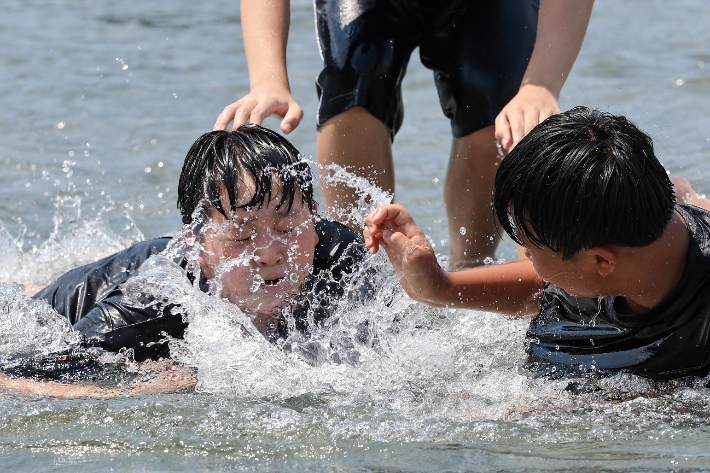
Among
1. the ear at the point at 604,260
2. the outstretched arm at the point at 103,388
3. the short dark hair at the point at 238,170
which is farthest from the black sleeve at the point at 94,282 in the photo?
the ear at the point at 604,260

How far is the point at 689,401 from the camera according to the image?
2.51 metres

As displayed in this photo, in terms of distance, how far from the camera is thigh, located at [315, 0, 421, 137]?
11.4ft

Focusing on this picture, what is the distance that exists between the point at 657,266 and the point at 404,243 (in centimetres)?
71

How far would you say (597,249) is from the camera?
2352 mm

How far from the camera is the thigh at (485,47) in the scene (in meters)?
3.52

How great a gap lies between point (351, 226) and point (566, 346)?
1127 mm

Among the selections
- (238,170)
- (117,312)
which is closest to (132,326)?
(117,312)

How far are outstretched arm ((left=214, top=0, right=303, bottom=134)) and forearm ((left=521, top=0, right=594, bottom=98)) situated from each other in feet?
2.81

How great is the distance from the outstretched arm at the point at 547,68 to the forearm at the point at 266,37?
0.86 m

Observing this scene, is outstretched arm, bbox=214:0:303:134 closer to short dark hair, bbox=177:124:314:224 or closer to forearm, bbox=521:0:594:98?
short dark hair, bbox=177:124:314:224

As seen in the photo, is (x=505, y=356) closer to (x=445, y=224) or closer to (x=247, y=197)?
(x=247, y=197)

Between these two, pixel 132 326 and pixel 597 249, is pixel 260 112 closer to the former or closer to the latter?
pixel 132 326

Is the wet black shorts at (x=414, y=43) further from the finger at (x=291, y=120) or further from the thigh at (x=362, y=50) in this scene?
the finger at (x=291, y=120)

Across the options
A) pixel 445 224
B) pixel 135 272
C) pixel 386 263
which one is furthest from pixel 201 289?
pixel 445 224
